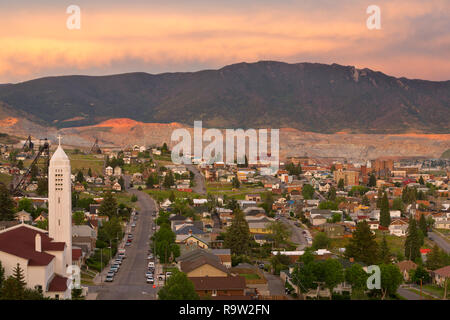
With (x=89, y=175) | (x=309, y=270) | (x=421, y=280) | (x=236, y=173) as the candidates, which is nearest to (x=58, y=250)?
(x=309, y=270)

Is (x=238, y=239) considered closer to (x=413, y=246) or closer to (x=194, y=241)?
(x=194, y=241)

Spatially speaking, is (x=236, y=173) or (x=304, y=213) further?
(x=236, y=173)

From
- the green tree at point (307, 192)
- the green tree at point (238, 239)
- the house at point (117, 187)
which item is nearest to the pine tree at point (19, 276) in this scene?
the green tree at point (238, 239)

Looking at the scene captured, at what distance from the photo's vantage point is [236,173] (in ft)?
332

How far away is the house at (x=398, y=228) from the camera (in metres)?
61.9

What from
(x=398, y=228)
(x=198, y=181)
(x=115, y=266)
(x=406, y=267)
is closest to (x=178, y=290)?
(x=115, y=266)

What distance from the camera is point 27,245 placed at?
3041 cm

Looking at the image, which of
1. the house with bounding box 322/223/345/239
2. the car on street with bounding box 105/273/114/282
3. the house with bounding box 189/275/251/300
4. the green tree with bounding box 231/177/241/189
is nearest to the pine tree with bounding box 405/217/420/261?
the house with bounding box 322/223/345/239

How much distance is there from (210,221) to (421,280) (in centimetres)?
2497

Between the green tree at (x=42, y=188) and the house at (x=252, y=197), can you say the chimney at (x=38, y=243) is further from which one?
the house at (x=252, y=197)

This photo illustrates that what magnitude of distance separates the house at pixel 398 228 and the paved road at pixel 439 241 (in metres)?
2.41
